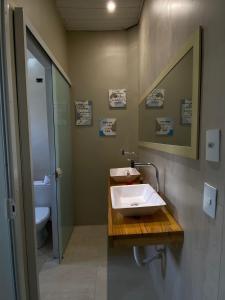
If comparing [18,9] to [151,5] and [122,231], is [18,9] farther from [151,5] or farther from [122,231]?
[122,231]

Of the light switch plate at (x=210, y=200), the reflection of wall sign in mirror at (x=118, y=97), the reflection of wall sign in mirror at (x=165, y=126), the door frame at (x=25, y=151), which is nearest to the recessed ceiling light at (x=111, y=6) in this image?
the reflection of wall sign in mirror at (x=118, y=97)

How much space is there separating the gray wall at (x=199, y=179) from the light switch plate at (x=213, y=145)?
22 millimetres

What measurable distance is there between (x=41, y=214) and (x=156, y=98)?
183cm

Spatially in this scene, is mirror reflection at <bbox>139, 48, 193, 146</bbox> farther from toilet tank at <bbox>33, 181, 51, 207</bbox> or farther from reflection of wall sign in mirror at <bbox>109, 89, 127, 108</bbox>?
toilet tank at <bbox>33, 181, 51, 207</bbox>

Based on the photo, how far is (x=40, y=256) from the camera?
220 centimetres

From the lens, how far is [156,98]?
5.37 ft

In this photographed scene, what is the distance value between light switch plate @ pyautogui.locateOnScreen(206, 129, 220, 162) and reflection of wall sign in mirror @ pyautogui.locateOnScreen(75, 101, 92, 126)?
84.5 inches

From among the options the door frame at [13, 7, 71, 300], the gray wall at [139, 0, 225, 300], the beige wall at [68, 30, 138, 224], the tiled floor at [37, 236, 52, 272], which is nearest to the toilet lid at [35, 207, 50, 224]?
the tiled floor at [37, 236, 52, 272]

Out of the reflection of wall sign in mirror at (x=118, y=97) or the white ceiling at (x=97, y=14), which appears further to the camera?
the reflection of wall sign in mirror at (x=118, y=97)

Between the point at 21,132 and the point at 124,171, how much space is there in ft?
4.91

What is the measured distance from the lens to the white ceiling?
212cm

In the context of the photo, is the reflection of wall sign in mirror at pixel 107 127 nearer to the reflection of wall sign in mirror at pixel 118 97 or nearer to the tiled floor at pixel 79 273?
the reflection of wall sign in mirror at pixel 118 97

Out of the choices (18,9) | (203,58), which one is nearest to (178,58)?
(203,58)

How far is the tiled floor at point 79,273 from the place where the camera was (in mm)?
1675
